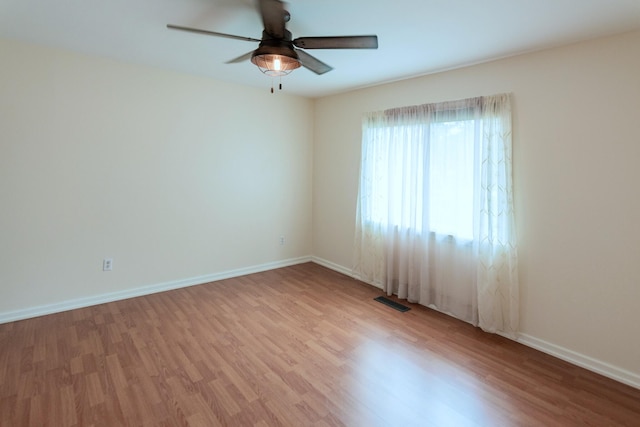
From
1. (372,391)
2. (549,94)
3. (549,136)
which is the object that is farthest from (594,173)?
(372,391)

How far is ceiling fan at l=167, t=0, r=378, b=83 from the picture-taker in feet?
6.01

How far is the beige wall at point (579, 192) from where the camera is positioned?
7.05ft

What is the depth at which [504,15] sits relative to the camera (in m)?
2.00

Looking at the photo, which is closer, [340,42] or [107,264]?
[340,42]

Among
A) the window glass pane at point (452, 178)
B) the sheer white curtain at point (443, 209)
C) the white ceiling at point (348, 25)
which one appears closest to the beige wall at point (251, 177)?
the sheer white curtain at point (443, 209)

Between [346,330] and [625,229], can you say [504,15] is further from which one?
[346,330]

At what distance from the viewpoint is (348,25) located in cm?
222

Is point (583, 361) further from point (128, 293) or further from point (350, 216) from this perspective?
point (128, 293)

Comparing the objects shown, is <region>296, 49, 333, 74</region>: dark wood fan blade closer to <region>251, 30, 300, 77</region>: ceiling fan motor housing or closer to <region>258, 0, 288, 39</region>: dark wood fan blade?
<region>251, 30, 300, 77</region>: ceiling fan motor housing

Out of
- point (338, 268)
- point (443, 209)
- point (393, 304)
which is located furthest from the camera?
point (338, 268)

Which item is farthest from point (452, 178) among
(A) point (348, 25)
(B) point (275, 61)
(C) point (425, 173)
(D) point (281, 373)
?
(D) point (281, 373)

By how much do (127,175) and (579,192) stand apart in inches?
161

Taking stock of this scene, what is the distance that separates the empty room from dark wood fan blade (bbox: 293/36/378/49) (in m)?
0.02

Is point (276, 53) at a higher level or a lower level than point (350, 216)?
higher
